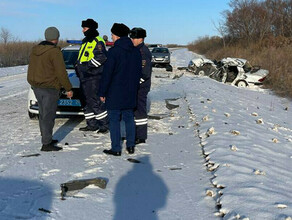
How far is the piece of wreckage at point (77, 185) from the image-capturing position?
359cm

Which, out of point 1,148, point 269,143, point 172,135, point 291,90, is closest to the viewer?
point 1,148

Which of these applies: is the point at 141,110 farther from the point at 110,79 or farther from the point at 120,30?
the point at 120,30

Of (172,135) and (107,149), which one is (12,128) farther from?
(172,135)

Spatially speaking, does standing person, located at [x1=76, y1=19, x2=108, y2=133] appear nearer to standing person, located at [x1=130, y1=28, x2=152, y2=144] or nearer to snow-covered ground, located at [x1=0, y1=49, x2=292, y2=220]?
snow-covered ground, located at [x1=0, y1=49, x2=292, y2=220]

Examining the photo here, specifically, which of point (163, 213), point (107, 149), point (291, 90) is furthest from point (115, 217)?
point (291, 90)

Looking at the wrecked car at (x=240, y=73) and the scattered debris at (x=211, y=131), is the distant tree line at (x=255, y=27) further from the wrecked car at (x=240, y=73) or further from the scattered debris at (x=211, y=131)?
the scattered debris at (x=211, y=131)

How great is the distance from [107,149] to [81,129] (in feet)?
4.67

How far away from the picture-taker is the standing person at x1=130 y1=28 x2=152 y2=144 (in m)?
5.46

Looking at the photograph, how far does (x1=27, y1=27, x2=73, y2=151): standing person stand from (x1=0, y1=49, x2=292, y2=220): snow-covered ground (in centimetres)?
69

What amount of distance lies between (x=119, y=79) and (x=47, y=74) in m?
1.13

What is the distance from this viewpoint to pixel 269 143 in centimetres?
604

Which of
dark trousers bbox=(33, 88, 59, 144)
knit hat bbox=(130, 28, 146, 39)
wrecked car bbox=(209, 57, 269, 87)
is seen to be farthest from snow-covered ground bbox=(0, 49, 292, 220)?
wrecked car bbox=(209, 57, 269, 87)

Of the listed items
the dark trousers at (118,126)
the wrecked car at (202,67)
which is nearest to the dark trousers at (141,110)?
the dark trousers at (118,126)

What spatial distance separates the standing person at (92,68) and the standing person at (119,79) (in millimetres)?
972
